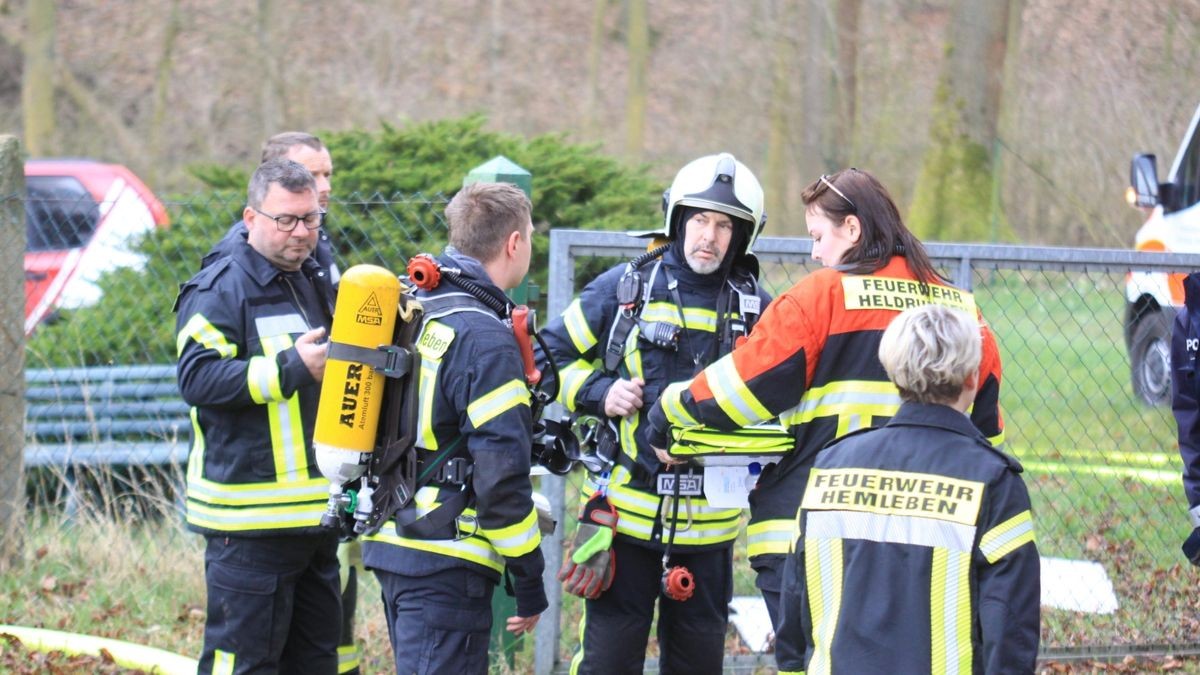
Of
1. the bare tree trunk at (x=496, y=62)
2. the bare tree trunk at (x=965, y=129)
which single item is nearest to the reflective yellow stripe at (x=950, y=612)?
the bare tree trunk at (x=965, y=129)

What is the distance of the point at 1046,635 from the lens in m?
5.45

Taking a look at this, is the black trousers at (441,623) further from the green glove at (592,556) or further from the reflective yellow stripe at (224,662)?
the reflective yellow stripe at (224,662)

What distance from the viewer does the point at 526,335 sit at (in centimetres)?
364

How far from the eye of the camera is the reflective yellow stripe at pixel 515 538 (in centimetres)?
350

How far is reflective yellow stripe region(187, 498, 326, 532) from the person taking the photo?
4.11m

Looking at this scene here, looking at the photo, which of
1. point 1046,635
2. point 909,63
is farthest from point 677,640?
point 909,63

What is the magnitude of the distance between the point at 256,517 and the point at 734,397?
5.27 feet

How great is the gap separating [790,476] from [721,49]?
21622 millimetres

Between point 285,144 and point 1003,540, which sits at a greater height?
point 285,144

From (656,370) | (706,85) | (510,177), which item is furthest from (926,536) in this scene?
(706,85)

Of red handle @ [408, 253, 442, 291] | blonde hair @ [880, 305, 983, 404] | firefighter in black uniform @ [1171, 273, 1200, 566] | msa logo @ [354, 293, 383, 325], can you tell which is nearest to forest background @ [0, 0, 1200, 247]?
firefighter in black uniform @ [1171, 273, 1200, 566]

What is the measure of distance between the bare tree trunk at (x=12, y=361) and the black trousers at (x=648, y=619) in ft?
10.9

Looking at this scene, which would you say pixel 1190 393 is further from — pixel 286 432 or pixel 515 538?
pixel 286 432

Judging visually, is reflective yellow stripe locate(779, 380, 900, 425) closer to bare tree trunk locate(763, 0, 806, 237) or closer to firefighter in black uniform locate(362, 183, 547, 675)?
firefighter in black uniform locate(362, 183, 547, 675)
